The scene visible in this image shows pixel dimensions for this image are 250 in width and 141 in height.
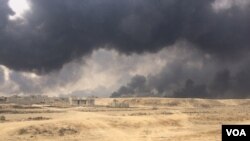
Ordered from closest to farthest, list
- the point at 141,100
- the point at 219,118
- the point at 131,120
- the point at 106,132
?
the point at 106,132
the point at 131,120
the point at 219,118
the point at 141,100

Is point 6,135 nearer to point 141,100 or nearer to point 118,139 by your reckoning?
point 118,139

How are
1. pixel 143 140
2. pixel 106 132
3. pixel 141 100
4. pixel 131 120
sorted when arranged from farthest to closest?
pixel 141 100
pixel 131 120
pixel 106 132
pixel 143 140

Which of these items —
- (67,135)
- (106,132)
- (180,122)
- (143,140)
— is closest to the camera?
(143,140)

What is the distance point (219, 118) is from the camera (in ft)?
250

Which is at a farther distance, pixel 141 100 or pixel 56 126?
pixel 141 100

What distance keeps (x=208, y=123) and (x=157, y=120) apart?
10995mm

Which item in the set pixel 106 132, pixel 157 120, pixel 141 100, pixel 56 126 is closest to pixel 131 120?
pixel 157 120

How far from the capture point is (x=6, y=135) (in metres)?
46.4

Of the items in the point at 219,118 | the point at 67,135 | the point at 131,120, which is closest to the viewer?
the point at 67,135

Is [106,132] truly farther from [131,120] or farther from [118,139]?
[131,120]

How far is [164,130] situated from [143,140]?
1226 centimetres

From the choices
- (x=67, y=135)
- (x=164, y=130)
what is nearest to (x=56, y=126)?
(x=67, y=135)

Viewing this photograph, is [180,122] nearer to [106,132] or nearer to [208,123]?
[208,123]

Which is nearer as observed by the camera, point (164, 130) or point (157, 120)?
point (164, 130)
